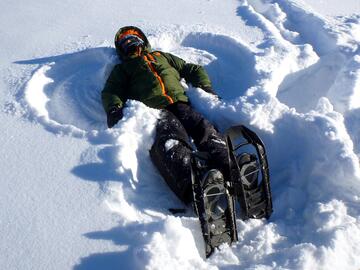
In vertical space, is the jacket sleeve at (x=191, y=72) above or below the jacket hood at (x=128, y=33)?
below

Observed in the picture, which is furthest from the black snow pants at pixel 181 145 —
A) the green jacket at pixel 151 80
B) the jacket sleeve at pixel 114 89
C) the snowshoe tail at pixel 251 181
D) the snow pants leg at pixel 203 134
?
the jacket sleeve at pixel 114 89

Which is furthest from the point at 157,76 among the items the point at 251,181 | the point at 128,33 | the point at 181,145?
the point at 251,181

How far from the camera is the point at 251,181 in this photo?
3.05m

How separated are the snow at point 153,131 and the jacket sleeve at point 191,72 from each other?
0.38ft

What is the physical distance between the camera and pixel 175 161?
3295mm

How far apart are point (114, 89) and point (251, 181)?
174cm

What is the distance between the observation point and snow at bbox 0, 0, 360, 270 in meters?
2.69

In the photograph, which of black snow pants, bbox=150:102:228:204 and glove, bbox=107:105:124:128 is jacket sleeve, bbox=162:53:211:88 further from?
glove, bbox=107:105:124:128

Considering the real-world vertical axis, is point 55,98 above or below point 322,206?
below

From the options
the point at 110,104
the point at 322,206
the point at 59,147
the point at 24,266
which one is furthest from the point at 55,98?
the point at 322,206

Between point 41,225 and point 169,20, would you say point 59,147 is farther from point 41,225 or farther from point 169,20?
point 169,20

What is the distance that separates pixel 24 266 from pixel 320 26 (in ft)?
13.8

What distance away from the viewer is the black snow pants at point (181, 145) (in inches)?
127

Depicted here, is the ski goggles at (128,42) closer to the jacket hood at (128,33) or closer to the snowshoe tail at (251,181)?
the jacket hood at (128,33)
